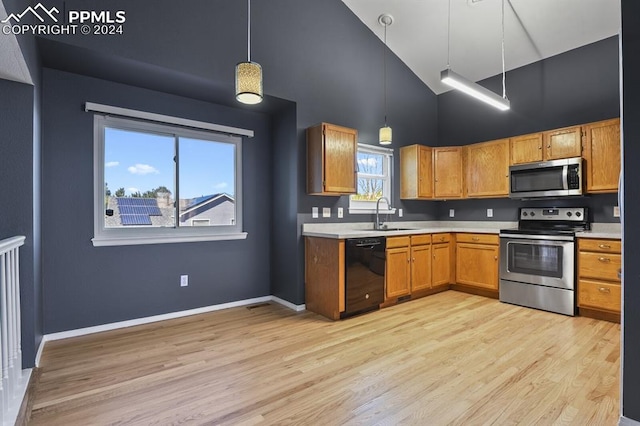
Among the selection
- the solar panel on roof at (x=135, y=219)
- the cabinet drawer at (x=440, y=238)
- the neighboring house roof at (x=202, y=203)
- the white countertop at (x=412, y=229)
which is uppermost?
the neighboring house roof at (x=202, y=203)

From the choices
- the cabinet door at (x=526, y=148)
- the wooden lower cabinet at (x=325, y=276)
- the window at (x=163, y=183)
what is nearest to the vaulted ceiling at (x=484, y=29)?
the cabinet door at (x=526, y=148)

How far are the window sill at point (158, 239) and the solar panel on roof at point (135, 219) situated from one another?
0.17m

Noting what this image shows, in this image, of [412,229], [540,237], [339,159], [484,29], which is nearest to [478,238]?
[540,237]

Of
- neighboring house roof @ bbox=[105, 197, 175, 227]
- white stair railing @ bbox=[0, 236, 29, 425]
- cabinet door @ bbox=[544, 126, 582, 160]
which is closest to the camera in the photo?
white stair railing @ bbox=[0, 236, 29, 425]

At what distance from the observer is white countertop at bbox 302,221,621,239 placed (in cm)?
343

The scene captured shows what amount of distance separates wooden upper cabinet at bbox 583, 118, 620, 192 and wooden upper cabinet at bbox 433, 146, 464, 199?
60.4 inches

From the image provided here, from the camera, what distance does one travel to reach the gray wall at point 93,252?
2848 millimetres

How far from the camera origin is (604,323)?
3.25 meters

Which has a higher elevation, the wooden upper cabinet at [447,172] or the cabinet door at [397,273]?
the wooden upper cabinet at [447,172]

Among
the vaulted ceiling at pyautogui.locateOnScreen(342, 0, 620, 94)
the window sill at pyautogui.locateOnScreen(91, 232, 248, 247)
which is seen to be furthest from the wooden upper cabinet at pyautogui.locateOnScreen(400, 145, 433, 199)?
the window sill at pyautogui.locateOnScreen(91, 232, 248, 247)

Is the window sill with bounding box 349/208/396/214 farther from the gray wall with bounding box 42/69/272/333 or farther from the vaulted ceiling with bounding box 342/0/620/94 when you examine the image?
the vaulted ceiling with bounding box 342/0/620/94

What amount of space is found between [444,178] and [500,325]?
2.42 meters

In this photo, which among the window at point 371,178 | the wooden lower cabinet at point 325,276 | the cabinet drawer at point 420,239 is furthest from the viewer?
the window at point 371,178

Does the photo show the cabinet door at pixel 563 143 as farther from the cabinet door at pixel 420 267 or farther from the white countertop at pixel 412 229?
the cabinet door at pixel 420 267
